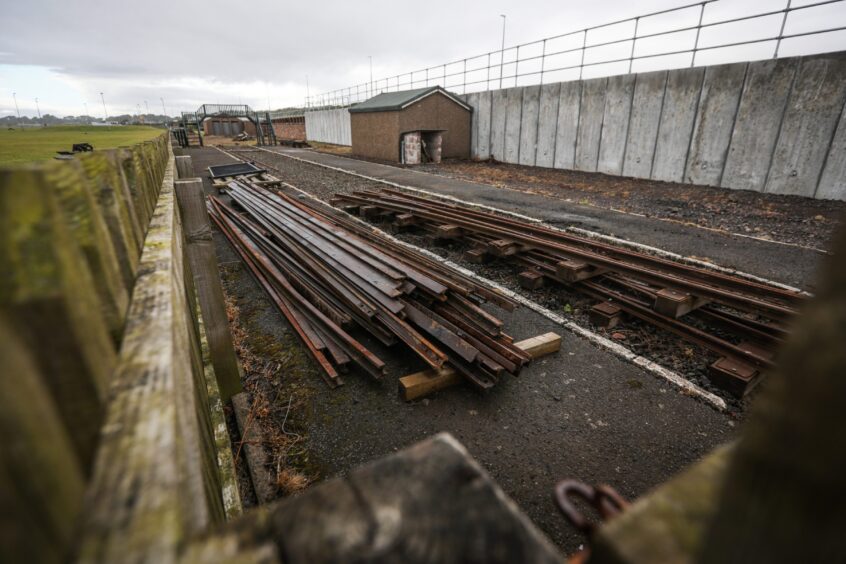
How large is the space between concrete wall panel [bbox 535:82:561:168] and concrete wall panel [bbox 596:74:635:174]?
9.18ft

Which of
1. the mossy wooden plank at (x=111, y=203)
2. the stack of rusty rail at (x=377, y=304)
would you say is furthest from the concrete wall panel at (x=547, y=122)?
the mossy wooden plank at (x=111, y=203)

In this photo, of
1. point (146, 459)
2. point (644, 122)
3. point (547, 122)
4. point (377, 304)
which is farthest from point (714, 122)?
point (146, 459)

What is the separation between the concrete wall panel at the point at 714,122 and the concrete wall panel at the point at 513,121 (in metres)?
9.23

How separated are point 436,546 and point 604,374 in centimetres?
391

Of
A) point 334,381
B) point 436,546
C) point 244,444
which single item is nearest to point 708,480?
point 436,546

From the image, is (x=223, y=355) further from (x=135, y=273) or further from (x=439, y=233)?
(x=439, y=233)

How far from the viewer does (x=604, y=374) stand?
4.05 meters

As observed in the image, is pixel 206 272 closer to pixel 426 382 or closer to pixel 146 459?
pixel 426 382

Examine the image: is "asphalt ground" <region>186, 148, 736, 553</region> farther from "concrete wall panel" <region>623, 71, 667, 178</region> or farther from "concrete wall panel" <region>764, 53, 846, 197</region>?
"concrete wall panel" <region>623, 71, 667, 178</region>

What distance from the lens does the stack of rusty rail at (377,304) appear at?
379 cm

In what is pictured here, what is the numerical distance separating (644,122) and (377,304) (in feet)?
53.7

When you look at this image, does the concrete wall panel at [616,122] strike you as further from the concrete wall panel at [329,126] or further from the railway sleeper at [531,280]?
the concrete wall panel at [329,126]

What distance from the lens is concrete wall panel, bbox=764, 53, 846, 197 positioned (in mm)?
11141

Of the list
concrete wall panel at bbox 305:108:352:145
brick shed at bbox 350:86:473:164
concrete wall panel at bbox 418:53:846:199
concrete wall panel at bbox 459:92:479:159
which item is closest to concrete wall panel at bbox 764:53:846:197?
concrete wall panel at bbox 418:53:846:199
